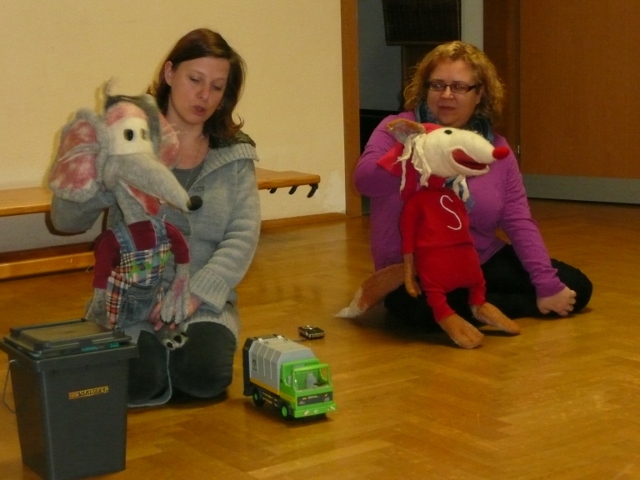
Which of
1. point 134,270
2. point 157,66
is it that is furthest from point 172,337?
point 157,66

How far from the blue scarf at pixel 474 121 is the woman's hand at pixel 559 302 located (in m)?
0.46

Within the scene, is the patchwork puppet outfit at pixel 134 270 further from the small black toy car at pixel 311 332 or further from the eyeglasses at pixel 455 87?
the eyeglasses at pixel 455 87

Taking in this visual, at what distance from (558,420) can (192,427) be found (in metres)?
0.72

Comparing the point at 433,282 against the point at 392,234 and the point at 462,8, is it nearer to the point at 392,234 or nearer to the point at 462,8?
the point at 392,234

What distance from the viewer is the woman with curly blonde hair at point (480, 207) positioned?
109 inches

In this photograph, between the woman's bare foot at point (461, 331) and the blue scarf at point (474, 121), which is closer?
the woman's bare foot at point (461, 331)

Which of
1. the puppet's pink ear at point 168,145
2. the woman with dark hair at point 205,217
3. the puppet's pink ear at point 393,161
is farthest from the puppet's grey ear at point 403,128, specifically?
the puppet's pink ear at point 168,145

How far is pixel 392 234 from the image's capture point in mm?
2803

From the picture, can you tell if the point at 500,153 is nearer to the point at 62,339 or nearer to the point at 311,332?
the point at 311,332

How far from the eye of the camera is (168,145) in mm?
2123

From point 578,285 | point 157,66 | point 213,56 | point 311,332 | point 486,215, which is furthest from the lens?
point 157,66

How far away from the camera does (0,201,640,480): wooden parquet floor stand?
1836 mm

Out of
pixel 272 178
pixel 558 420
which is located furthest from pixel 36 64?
pixel 558 420

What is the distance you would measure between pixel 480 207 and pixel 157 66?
194cm
